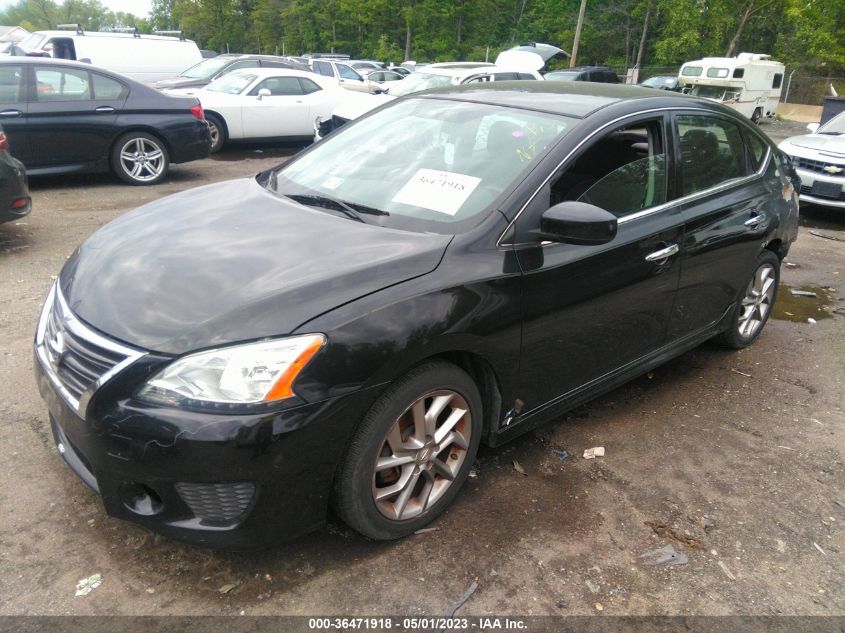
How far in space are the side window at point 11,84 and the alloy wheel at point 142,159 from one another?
49.4 inches

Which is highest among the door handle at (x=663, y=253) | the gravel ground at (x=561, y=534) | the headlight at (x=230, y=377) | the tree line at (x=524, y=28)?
the tree line at (x=524, y=28)

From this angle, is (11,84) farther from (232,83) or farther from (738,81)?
(738,81)

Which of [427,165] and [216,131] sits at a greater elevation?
[427,165]

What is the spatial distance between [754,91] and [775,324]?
77.5 ft

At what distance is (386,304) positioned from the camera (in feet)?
7.84

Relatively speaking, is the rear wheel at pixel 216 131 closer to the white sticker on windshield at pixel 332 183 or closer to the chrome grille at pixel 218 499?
the white sticker on windshield at pixel 332 183

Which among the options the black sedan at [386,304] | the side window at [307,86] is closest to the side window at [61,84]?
the side window at [307,86]

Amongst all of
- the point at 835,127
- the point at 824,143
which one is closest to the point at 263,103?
the point at 824,143

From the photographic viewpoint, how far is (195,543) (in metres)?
2.26

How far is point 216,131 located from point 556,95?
9.30m

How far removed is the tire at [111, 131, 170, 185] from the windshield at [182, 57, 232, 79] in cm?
572

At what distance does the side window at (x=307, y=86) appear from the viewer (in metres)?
12.6

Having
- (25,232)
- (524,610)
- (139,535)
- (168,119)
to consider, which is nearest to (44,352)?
(139,535)

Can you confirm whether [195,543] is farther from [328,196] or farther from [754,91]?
[754,91]
